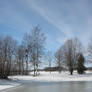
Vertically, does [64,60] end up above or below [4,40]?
below

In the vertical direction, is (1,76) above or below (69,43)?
below

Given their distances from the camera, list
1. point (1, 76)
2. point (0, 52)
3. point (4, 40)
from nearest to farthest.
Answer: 1. point (1, 76)
2. point (0, 52)
3. point (4, 40)

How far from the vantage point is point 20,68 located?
159 ft

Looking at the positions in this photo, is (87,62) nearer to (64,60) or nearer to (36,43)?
(64,60)

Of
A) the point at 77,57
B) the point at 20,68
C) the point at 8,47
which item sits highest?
the point at 8,47

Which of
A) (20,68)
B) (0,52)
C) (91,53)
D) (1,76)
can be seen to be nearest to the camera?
(1,76)

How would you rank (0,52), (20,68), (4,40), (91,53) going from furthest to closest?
(20,68) → (91,53) → (4,40) → (0,52)

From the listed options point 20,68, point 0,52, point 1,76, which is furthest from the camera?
point 20,68

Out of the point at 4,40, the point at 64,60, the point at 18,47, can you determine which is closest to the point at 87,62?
the point at 64,60

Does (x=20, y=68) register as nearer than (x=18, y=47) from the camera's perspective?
No

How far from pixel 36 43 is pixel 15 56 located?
463 inches

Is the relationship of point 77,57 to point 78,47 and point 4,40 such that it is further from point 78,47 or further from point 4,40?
point 4,40

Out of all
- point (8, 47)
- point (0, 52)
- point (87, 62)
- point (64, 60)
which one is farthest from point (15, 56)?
point (87, 62)

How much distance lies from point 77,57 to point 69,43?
16.1ft
